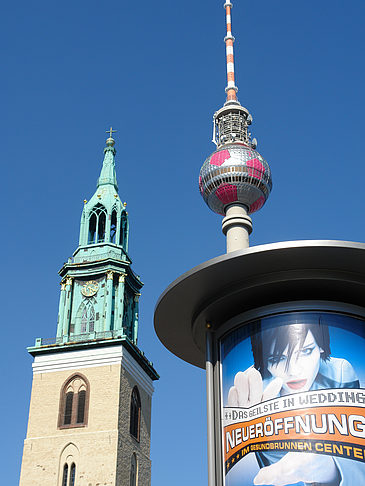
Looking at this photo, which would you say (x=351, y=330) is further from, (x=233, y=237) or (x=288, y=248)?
(x=233, y=237)

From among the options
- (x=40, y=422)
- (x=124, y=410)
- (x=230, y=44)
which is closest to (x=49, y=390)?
(x=40, y=422)

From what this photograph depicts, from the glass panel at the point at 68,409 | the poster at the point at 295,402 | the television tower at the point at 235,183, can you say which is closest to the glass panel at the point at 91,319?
the glass panel at the point at 68,409

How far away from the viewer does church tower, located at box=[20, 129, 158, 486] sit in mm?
61938

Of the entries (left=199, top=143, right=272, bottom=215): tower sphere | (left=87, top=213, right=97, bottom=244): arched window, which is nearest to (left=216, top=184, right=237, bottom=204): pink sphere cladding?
(left=199, top=143, right=272, bottom=215): tower sphere

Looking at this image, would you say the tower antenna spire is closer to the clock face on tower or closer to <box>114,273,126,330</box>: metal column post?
<box>114,273,126,330</box>: metal column post

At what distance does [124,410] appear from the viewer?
212 ft

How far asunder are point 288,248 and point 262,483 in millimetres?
6731

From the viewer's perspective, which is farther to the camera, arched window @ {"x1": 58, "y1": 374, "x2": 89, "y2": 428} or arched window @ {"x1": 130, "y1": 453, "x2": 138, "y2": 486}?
arched window @ {"x1": 130, "y1": 453, "x2": 138, "y2": 486}

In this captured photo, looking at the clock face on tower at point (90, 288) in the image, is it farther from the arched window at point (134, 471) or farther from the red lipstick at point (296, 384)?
the red lipstick at point (296, 384)

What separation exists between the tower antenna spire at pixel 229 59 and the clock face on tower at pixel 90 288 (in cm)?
3798

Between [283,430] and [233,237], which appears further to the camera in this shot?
[233,237]

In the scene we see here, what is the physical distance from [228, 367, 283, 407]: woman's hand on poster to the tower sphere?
36.3 ft

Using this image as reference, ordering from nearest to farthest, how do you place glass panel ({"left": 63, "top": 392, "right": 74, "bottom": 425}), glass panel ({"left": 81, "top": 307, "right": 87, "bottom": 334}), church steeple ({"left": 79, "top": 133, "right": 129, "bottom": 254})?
1. glass panel ({"left": 63, "top": 392, "right": 74, "bottom": 425})
2. glass panel ({"left": 81, "top": 307, "right": 87, "bottom": 334})
3. church steeple ({"left": 79, "top": 133, "right": 129, "bottom": 254})

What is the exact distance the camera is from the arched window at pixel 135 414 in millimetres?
67250
